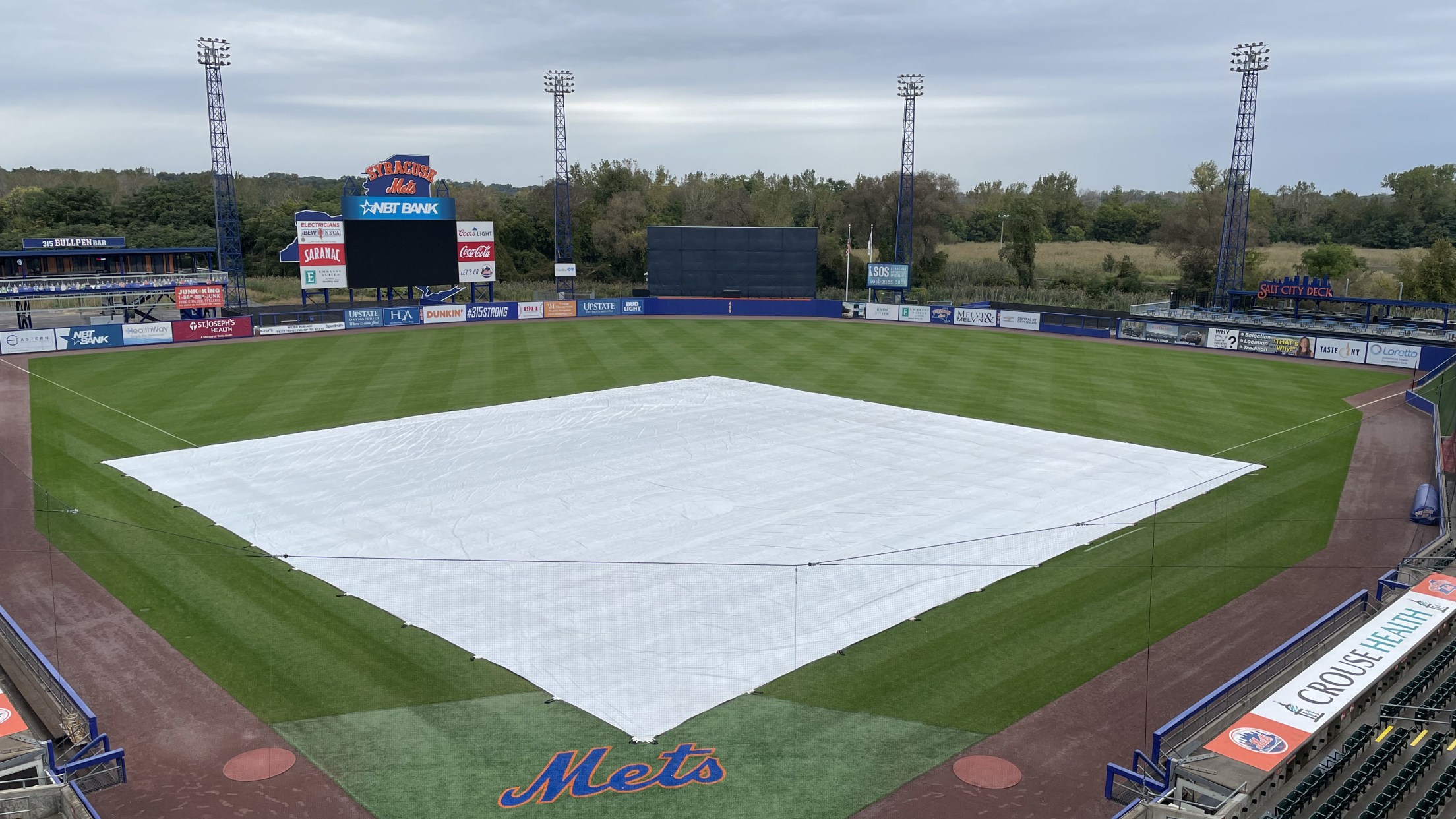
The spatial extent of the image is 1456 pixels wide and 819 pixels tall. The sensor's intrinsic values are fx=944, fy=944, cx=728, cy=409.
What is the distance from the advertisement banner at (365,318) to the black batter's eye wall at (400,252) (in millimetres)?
1544

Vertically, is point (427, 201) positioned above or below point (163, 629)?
above

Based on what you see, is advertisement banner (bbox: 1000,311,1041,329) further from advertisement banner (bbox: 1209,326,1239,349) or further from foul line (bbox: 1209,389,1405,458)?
foul line (bbox: 1209,389,1405,458)

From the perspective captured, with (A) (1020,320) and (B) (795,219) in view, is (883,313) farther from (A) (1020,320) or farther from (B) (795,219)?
(B) (795,219)

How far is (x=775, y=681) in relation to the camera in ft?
41.9

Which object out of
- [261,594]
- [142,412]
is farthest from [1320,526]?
[142,412]

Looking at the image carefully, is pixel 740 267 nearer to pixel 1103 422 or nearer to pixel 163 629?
pixel 1103 422

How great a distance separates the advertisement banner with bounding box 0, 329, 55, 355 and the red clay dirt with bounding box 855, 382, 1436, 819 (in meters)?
47.6

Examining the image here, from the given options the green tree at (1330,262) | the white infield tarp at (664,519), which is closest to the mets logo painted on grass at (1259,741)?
the white infield tarp at (664,519)

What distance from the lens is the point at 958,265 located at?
91.0 m

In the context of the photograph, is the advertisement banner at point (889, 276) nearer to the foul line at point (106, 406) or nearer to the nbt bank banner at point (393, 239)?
the nbt bank banner at point (393, 239)

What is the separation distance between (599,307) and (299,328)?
Result: 17923 mm

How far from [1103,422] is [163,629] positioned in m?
25.1

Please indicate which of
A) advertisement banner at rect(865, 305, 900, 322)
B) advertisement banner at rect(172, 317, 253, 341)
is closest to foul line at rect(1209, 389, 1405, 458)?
advertisement banner at rect(865, 305, 900, 322)

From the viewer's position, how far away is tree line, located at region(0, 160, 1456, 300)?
85.4 m
